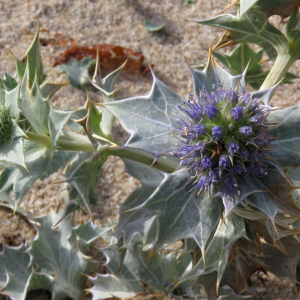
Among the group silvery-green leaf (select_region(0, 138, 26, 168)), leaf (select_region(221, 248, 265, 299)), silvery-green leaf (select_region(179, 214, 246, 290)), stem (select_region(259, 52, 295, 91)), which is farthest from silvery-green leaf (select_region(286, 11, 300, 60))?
silvery-green leaf (select_region(0, 138, 26, 168))

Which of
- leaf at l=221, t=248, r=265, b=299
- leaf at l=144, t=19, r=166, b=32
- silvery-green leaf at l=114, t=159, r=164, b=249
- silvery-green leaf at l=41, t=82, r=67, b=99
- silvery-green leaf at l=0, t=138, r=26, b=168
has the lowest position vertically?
leaf at l=221, t=248, r=265, b=299

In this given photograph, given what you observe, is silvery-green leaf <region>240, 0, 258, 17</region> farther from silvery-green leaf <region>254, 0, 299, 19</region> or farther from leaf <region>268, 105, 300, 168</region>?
leaf <region>268, 105, 300, 168</region>

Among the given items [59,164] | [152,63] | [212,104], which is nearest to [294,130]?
[212,104]

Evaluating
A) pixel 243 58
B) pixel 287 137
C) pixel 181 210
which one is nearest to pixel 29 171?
pixel 181 210

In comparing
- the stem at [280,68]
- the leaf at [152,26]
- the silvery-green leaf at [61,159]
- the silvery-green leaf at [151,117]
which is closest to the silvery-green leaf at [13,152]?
the silvery-green leaf at [151,117]

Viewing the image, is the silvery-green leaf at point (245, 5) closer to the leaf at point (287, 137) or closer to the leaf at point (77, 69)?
the leaf at point (287, 137)

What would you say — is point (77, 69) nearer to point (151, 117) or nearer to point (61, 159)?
point (61, 159)
